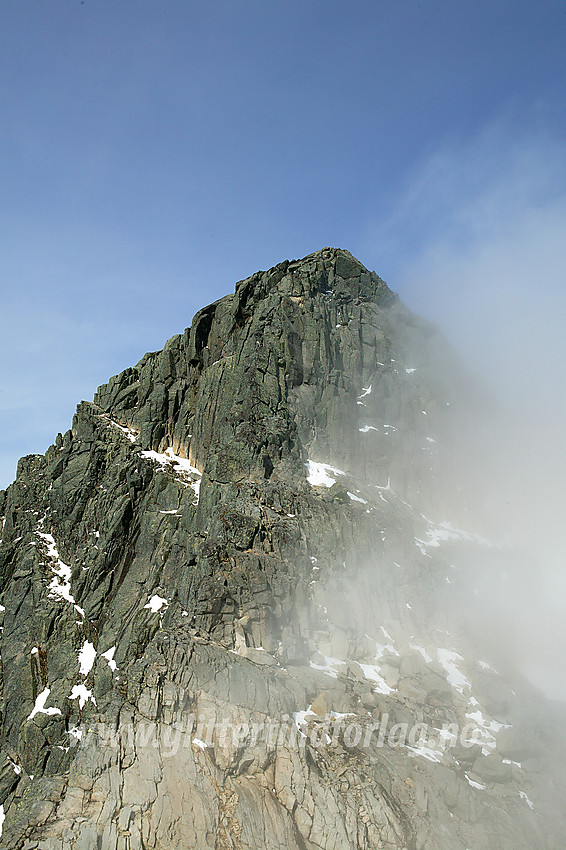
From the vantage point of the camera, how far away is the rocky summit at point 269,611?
33125 mm

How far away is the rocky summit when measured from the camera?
33.1 metres

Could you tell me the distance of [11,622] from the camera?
56.2m

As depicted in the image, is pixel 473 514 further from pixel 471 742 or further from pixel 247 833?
pixel 247 833

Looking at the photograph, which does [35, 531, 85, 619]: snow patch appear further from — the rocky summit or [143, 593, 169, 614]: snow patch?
[143, 593, 169, 614]: snow patch

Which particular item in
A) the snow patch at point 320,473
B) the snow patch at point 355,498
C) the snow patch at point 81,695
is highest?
the snow patch at point 320,473

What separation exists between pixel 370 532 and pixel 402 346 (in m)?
35.0

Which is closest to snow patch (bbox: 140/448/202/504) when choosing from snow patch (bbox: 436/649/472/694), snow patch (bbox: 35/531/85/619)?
snow patch (bbox: 35/531/85/619)

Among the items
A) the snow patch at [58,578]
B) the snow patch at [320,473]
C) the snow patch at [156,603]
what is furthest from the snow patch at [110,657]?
the snow patch at [320,473]

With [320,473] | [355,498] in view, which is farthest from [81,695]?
[355,498]

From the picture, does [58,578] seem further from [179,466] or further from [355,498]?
[355,498]

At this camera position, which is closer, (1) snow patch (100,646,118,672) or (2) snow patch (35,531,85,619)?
(1) snow patch (100,646,118,672)

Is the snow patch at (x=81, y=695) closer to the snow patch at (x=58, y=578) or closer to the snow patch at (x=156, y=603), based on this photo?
the snow patch at (x=58, y=578)

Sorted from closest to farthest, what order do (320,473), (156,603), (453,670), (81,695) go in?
(453,670)
(81,695)
(156,603)
(320,473)

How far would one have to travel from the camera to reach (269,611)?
1747 inches
